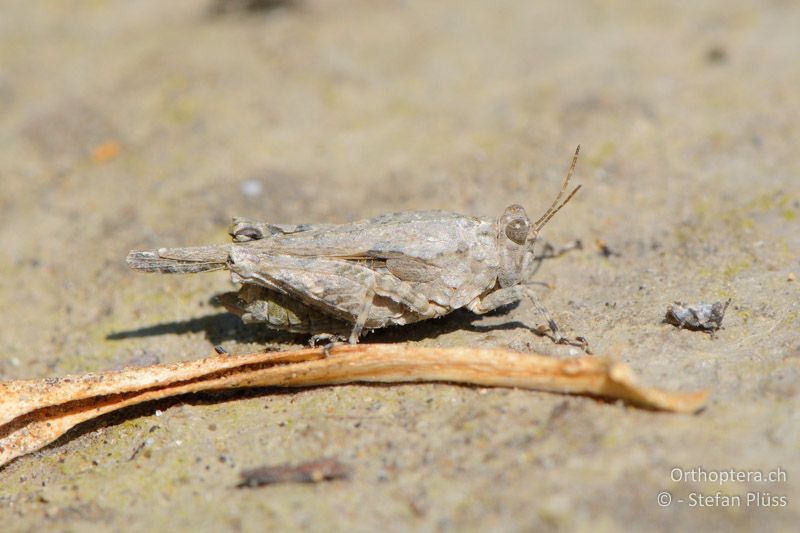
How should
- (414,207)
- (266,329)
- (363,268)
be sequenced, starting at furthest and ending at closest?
(414,207) → (266,329) → (363,268)

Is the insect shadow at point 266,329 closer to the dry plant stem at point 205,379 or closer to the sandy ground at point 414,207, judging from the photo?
the sandy ground at point 414,207

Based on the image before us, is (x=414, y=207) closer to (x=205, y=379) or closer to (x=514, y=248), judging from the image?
(x=514, y=248)

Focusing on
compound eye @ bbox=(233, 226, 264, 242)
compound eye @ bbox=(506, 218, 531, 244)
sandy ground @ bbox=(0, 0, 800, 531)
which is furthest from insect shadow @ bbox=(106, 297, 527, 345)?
compound eye @ bbox=(233, 226, 264, 242)

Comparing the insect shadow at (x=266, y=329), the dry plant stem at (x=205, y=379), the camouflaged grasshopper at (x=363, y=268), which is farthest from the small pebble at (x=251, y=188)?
the dry plant stem at (x=205, y=379)

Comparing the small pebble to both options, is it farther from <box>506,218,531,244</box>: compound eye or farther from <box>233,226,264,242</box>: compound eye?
<box>506,218,531,244</box>: compound eye

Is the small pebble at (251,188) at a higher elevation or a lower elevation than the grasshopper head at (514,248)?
lower

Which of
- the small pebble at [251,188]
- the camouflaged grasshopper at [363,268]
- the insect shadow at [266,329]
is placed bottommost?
the insect shadow at [266,329]

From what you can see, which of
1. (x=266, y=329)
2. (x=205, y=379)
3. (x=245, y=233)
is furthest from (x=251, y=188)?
(x=205, y=379)
